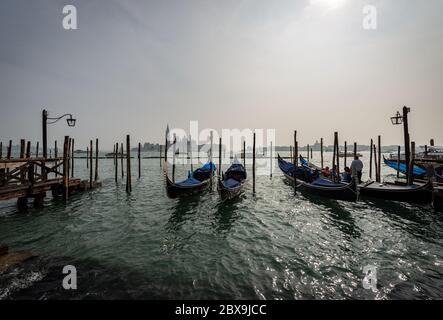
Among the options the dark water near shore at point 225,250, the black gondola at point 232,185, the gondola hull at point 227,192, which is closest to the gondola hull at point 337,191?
the dark water near shore at point 225,250

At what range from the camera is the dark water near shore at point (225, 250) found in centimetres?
424

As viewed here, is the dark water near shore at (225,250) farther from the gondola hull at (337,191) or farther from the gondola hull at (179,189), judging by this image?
the gondola hull at (179,189)

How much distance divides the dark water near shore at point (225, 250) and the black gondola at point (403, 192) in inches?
20.1

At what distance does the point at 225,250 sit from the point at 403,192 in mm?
10108

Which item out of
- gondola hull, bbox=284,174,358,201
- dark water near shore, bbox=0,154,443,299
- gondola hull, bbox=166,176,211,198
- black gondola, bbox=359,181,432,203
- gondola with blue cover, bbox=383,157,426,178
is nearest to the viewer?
dark water near shore, bbox=0,154,443,299

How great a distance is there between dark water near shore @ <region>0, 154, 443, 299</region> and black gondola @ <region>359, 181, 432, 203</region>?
510mm

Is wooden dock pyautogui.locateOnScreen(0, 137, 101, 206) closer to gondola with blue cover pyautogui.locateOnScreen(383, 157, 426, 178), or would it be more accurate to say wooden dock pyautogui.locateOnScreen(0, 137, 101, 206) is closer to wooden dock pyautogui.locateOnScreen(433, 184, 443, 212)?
wooden dock pyautogui.locateOnScreen(433, 184, 443, 212)

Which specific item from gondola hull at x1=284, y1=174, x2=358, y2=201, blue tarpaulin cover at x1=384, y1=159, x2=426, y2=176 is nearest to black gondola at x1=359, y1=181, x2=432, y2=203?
gondola hull at x1=284, y1=174, x2=358, y2=201

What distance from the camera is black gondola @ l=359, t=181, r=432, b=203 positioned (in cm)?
984

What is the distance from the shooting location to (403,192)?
1045 cm

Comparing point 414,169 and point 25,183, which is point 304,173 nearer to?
point 414,169

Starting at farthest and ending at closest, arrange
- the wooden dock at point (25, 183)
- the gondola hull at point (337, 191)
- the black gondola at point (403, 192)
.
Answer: the gondola hull at point (337, 191), the black gondola at point (403, 192), the wooden dock at point (25, 183)

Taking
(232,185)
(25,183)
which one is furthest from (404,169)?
(25,183)

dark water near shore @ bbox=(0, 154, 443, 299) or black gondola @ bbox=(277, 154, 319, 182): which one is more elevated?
black gondola @ bbox=(277, 154, 319, 182)
